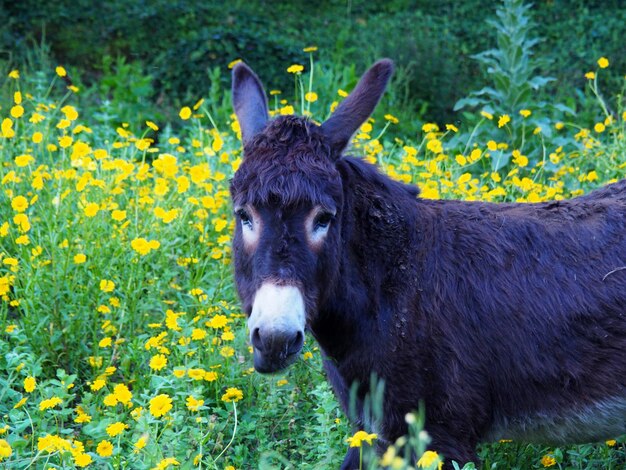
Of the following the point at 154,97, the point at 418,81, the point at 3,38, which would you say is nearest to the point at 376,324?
the point at 418,81

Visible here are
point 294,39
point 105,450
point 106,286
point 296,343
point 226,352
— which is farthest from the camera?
point 294,39

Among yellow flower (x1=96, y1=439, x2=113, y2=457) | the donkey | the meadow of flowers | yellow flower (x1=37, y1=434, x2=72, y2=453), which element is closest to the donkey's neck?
the donkey

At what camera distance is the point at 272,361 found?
3023mm

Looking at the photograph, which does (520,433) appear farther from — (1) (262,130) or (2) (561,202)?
(1) (262,130)

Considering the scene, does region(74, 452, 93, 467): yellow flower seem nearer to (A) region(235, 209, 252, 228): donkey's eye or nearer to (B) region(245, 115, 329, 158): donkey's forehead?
(A) region(235, 209, 252, 228): donkey's eye

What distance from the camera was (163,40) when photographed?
930cm

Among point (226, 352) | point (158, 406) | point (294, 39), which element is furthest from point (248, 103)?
point (294, 39)

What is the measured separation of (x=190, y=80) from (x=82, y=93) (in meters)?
1.12

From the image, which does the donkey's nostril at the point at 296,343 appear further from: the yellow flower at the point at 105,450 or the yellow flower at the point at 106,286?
the yellow flower at the point at 106,286

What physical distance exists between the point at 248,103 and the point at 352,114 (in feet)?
1.77

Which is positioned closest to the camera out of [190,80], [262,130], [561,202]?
[262,130]

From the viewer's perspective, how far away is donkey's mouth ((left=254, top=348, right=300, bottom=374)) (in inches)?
118

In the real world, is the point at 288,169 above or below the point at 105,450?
above

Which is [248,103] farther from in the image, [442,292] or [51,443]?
[51,443]
